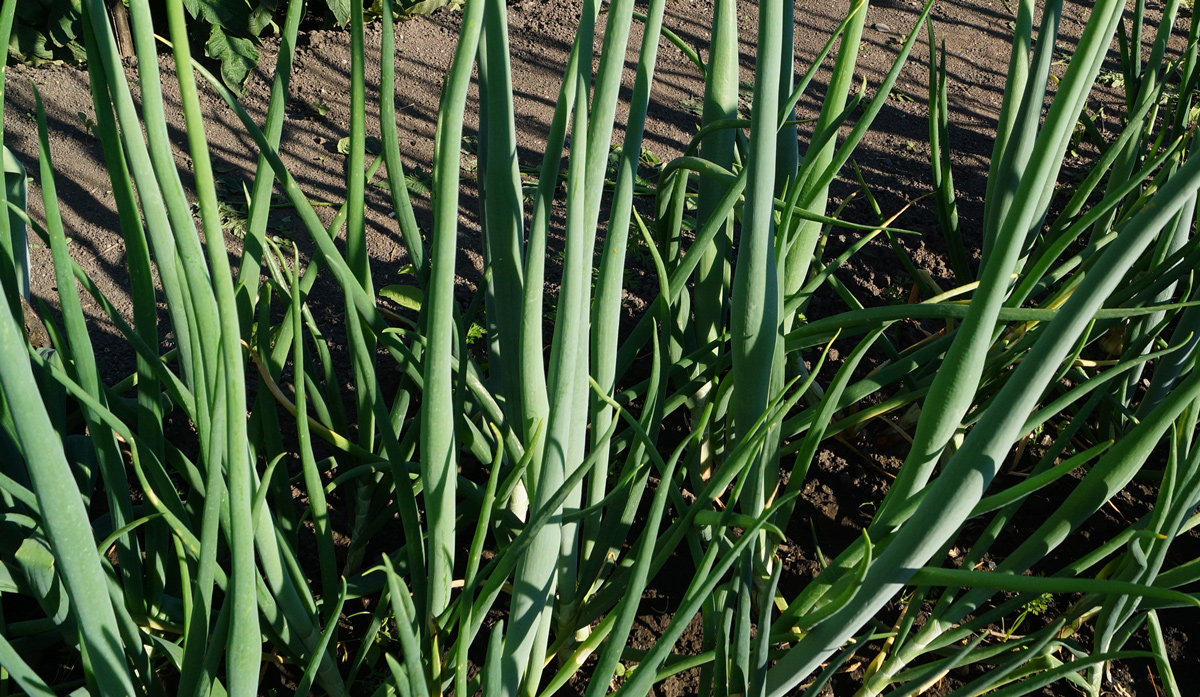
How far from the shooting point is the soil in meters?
1.13

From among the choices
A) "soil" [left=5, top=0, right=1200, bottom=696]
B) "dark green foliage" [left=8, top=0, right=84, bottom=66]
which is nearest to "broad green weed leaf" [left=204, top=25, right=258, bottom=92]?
"soil" [left=5, top=0, right=1200, bottom=696]

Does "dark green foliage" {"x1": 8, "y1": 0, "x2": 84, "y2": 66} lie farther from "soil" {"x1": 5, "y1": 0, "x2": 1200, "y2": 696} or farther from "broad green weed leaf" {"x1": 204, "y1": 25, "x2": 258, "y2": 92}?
"broad green weed leaf" {"x1": 204, "y1": 25, "x2": 258, "y2": 92}

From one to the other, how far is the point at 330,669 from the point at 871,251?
1.24 meters

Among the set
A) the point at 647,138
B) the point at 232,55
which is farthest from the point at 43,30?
the point at 647,138

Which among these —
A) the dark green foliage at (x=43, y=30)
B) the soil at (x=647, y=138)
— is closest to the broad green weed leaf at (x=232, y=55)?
the soil at (x=647, y=138)

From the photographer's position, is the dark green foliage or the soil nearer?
the soil

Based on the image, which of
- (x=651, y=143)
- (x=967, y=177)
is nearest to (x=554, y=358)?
(x=651, y=143)

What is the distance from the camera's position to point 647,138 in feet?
6.55

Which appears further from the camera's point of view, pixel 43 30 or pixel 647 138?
pixel 43 30

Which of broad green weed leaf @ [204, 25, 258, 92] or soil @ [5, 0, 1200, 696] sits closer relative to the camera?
soil @ [5, 0, 1200, 696]

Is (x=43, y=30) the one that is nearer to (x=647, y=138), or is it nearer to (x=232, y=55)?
(x=232, y=55)

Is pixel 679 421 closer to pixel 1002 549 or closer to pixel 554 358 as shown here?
pixel 1002 549

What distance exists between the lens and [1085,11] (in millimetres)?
2578

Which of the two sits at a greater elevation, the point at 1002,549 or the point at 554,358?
the point at 554,358
